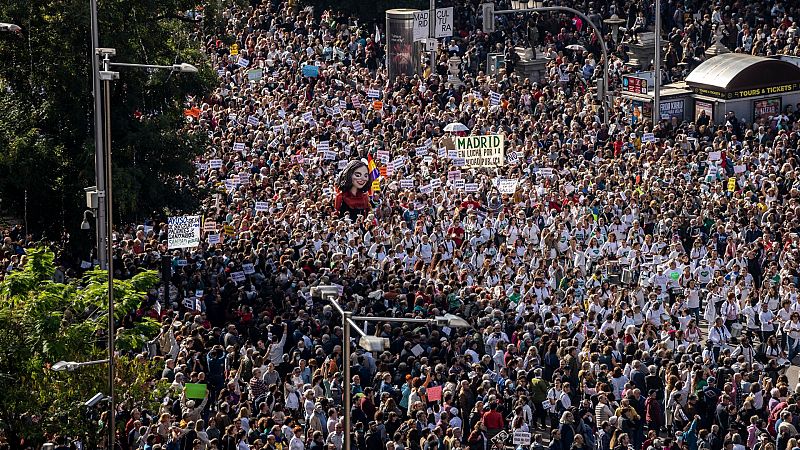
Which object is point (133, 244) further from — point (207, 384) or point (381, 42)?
point (381, 42)

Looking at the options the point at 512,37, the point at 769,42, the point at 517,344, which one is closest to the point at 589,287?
the point at 517,344

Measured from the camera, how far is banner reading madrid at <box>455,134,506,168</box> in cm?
3991

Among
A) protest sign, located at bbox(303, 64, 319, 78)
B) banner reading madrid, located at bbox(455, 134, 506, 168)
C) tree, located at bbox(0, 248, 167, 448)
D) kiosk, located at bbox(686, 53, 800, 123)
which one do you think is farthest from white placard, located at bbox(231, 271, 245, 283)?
protest sign, located at bbox(303, 64, 319, 78)

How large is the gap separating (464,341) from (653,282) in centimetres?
542

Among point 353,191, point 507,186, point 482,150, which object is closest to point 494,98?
point 482,150

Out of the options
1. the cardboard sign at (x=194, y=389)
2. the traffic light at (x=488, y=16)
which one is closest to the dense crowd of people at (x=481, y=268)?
the cardboard sign at (x=194, y=389)

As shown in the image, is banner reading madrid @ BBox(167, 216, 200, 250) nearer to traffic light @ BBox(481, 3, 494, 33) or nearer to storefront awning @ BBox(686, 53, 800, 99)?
storefront awning @ BBox(686, 53, 800, 99)

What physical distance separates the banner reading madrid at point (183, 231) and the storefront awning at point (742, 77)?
16293 mm

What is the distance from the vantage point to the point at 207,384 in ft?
92.0

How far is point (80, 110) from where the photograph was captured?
118 feet

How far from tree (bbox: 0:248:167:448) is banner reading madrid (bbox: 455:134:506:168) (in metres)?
14.5

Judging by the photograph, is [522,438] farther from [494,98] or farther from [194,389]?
[494,98]

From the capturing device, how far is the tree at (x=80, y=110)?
35.4m

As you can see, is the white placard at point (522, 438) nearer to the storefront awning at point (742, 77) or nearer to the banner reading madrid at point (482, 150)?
the banner reading madrid at point (482, 150)
